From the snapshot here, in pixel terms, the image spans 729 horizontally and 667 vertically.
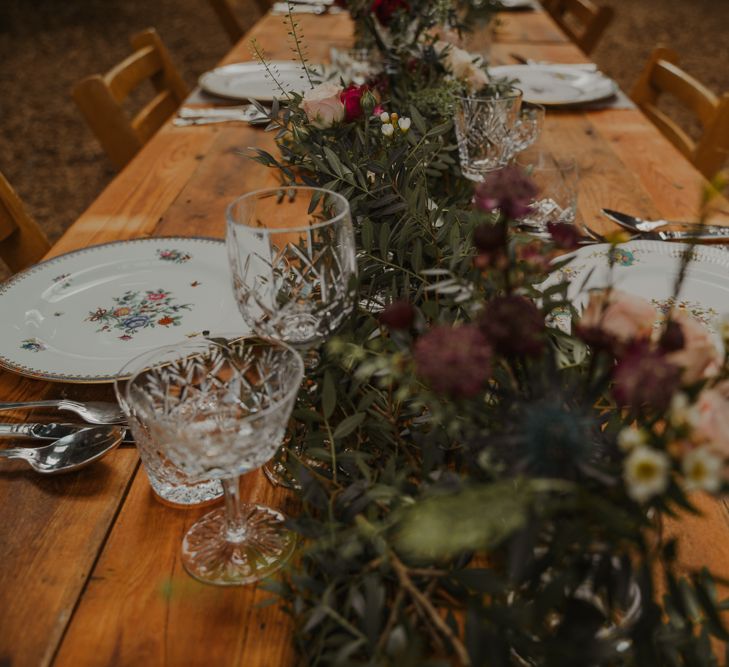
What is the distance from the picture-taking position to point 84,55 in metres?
5.18

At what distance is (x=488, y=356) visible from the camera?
1.45ft

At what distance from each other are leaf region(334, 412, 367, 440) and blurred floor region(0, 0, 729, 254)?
2.79 m

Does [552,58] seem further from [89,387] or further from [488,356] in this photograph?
[488,356]

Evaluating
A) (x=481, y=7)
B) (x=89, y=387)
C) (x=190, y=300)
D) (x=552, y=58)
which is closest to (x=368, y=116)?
(x=190, y=300)

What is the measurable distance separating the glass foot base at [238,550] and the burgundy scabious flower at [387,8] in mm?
1144

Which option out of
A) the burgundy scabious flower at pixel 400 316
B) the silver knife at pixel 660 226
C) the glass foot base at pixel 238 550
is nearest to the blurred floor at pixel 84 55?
the silver knife at pixel 660 226

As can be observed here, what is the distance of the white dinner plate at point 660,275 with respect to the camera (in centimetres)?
94

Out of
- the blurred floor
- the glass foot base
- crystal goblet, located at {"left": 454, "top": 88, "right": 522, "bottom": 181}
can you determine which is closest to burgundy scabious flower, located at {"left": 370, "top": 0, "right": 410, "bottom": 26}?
crystal goblet, located at {"left": 454, "top": 88, "right": 522, "bottom": 181}

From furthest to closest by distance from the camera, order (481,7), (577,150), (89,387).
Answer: (481,7), (577,150), (89,387)

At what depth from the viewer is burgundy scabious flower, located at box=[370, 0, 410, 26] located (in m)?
1.50

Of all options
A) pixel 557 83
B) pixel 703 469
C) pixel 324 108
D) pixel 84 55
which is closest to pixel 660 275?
pixel 324 108

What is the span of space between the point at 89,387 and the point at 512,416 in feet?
1.71

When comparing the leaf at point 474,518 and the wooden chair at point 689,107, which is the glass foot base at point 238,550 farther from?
the wooden chair at point 689,107

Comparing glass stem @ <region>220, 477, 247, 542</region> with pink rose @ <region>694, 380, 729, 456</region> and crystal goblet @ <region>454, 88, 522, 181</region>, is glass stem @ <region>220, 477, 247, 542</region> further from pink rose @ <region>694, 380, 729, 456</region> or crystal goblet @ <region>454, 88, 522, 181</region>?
crystal goblet @ <region>454, 88, 522, 181</region>
